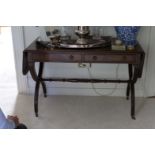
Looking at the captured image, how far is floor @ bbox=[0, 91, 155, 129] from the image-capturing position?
215 centimetres

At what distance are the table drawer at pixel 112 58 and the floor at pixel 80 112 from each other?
62cm

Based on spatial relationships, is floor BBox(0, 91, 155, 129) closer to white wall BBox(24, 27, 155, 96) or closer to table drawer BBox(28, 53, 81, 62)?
white wall BBox(24, 27, 155, 96)

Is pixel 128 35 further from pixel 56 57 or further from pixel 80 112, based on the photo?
pixel 80 112

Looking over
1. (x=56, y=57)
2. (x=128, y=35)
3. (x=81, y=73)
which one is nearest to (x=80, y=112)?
(x=81, y=73)

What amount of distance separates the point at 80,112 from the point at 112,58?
73 centimetres

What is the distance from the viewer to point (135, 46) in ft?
6.97

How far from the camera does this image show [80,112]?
238 cm

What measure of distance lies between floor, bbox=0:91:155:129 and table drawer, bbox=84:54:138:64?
2.04 feet

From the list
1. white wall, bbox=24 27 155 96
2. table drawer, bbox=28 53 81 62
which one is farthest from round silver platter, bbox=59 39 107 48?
white wall, bbox=24 27 155 96

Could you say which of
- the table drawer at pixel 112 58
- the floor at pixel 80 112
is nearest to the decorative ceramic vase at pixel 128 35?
the table drawer at pixel 112 58

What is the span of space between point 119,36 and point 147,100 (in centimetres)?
91

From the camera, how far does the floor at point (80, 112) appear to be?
2.15 meters

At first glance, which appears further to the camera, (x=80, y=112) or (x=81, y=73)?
(x=81, y=73)

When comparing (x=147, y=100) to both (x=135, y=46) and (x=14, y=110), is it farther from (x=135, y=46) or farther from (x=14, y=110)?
(x=14, y=110)
